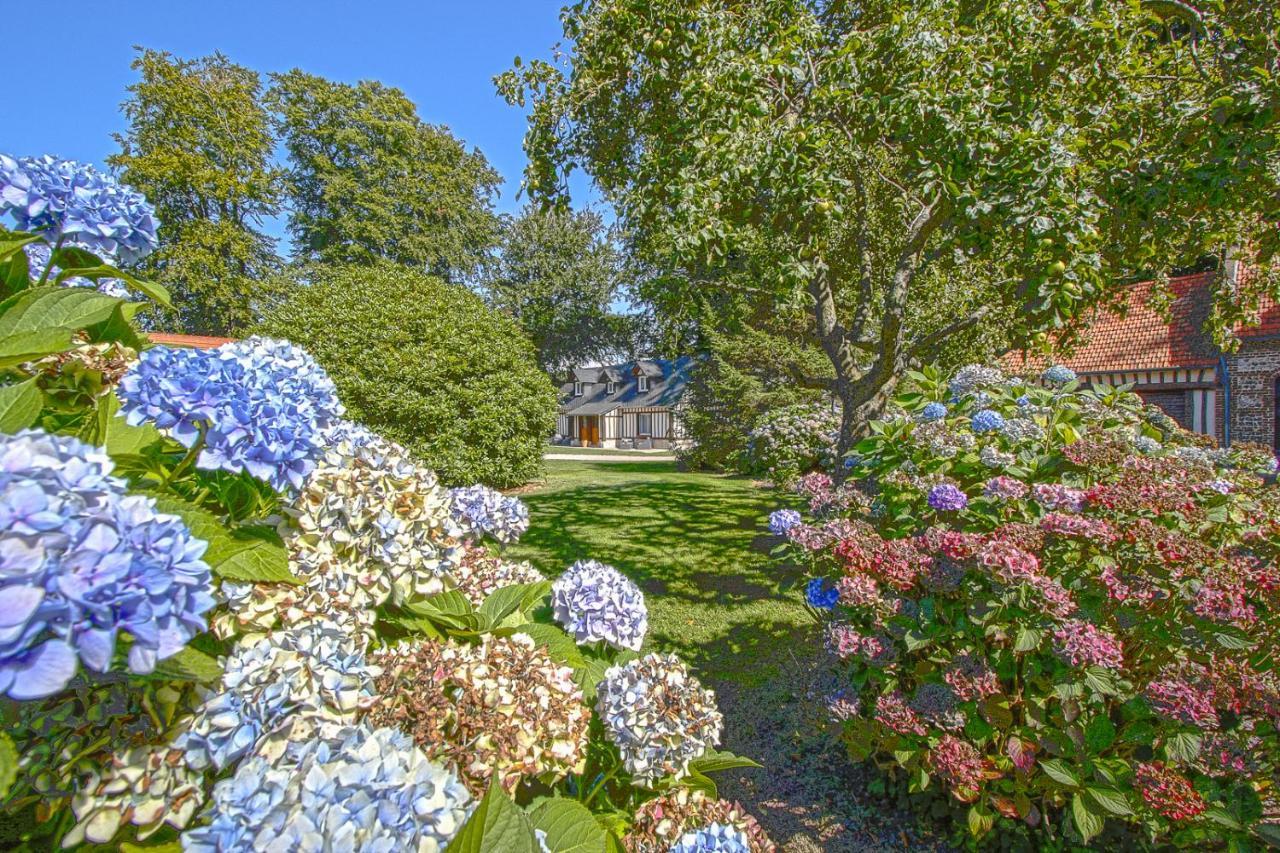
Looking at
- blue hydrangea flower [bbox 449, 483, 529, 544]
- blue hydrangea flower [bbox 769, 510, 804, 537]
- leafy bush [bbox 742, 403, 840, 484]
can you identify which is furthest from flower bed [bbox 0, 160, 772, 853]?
leafy bush [bbox 742, 403, 840, 484]

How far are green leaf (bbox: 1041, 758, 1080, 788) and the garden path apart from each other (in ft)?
2.47

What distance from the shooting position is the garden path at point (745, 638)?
2.69 m

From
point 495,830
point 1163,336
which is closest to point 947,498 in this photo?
point 495,830

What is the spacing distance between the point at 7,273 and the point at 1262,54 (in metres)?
6.70

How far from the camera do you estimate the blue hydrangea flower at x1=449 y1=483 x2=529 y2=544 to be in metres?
1.82

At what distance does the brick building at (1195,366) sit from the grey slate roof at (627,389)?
19.4 meters

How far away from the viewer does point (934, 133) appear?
401 cm

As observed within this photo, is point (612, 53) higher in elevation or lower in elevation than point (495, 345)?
higher

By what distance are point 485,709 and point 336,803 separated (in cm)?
37

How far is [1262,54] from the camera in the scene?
4.14m

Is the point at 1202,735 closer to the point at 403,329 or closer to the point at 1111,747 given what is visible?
the point at 1111,747

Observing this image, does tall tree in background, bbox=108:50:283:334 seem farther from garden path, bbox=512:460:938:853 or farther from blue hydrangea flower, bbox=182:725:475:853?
blue hydrangea flower, bbox=182:725:475:853

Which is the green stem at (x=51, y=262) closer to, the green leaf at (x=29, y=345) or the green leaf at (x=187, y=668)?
the green leaf at (x=29, y=345)

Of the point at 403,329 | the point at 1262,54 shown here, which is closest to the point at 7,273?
the point at 1262,54
